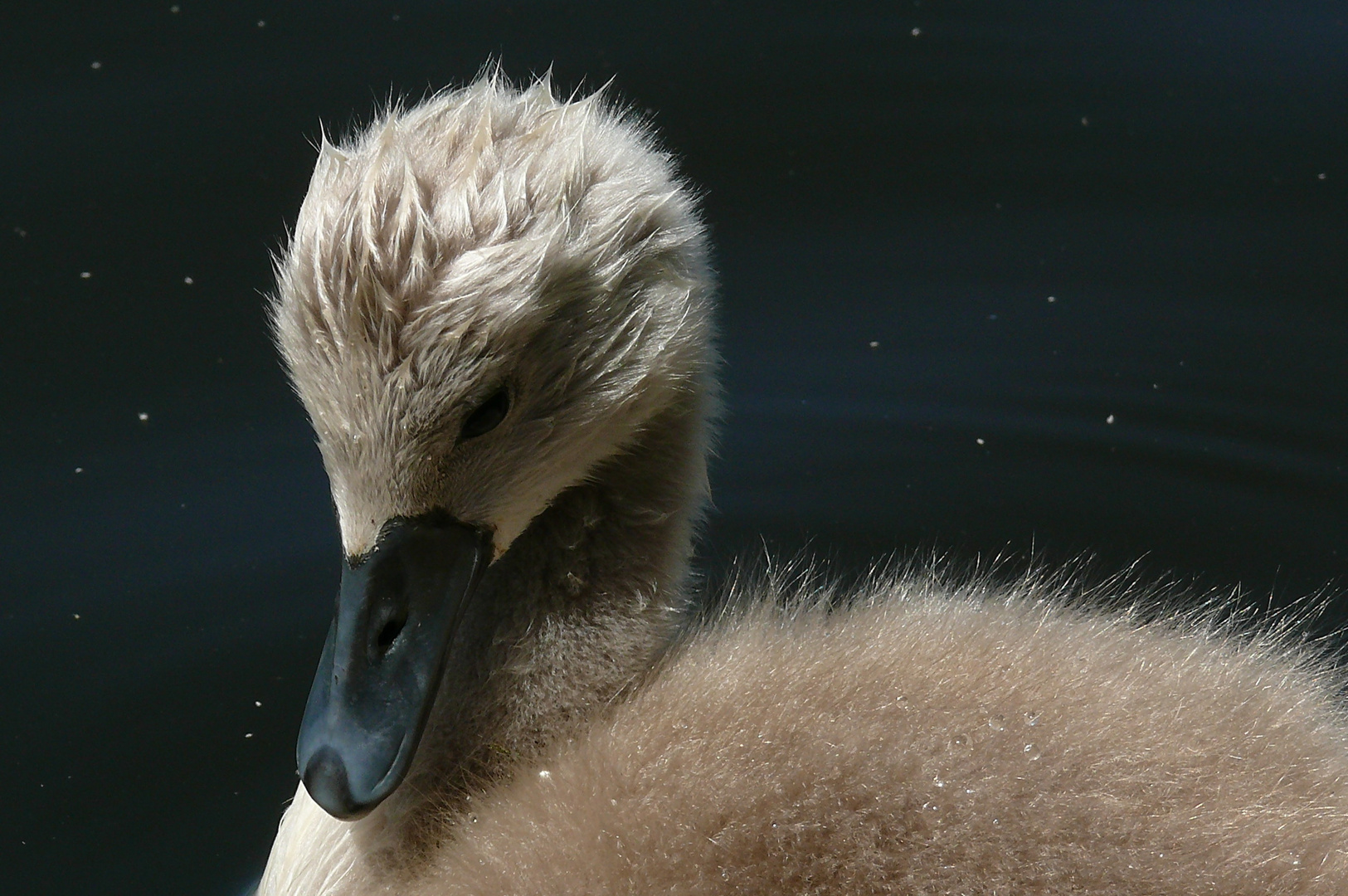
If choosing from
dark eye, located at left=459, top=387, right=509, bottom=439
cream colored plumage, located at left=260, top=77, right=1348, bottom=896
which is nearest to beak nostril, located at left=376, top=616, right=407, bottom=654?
cream colored plumage, located at left=260, top=77, right=1348, bottom=896

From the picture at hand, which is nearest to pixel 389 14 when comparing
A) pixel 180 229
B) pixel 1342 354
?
pixel 180 229

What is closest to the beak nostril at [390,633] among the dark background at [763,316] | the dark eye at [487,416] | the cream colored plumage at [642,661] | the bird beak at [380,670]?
the bird beak at [380,670]

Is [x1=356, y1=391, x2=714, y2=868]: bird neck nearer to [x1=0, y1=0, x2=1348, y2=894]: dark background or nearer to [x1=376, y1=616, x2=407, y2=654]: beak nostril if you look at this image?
[x1=376, y1=616, x2=407, y2=654]: beak nostril

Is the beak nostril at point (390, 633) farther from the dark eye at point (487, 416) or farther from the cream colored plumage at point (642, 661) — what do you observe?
the dark eye at point (487, 416)

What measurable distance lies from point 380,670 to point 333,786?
0.61 ft

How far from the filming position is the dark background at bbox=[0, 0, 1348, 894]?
3.93 meters

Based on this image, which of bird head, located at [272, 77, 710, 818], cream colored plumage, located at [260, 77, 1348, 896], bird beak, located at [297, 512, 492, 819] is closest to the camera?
cream colored plumage, located at [260, 77, 1348, 896]

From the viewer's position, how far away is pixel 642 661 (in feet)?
9.85

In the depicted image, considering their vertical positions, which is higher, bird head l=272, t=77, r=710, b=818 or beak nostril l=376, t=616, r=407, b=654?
bird head l=272, t=77, r=710, b=818

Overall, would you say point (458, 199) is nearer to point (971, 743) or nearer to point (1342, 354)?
point (971, 743)

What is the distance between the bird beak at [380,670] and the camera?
2793 millimetres

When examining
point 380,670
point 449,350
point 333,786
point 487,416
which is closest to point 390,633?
point 380,670

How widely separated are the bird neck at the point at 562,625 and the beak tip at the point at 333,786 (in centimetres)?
14

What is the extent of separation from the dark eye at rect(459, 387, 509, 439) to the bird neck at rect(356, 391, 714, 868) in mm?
253
